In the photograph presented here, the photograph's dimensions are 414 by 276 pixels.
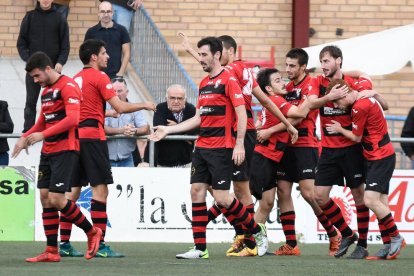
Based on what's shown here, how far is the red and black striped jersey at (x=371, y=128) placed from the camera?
45.3 ft

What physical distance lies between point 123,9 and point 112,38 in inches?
50.1

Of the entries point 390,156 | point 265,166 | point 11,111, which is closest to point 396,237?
point 390,156

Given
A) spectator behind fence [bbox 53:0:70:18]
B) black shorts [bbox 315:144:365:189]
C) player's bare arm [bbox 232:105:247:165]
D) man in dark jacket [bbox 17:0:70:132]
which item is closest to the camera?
player's bare arm [bbox 232:105:247:165]

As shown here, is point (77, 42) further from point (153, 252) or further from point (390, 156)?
point (390, 156)

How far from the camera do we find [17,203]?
17.6 metres

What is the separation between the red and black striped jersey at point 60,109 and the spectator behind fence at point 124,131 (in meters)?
4.13

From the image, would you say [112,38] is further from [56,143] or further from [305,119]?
[56,143]

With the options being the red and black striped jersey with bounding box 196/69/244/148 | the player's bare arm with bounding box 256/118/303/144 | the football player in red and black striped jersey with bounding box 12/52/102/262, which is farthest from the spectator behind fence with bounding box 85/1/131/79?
the football player in red and black striped jersey with bounding box 12/52/102/262

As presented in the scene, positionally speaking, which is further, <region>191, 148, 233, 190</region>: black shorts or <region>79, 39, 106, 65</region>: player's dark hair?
<region>79, 39, 106, 65</region>: player's dark hair

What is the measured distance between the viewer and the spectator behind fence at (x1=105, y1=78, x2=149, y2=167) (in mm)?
17328

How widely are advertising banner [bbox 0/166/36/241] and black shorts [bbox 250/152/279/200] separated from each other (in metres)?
3.88

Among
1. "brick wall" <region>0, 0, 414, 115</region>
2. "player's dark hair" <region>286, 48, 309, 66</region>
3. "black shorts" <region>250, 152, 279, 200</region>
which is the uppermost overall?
"brick wall" <region>0, 0, 414, 115</region>

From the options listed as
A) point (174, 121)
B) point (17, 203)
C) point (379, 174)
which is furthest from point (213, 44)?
point (17, 203)

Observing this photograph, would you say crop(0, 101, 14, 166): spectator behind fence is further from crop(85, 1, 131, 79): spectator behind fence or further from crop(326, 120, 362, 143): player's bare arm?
crop(326, 120, 362, 143): player's bare arm
